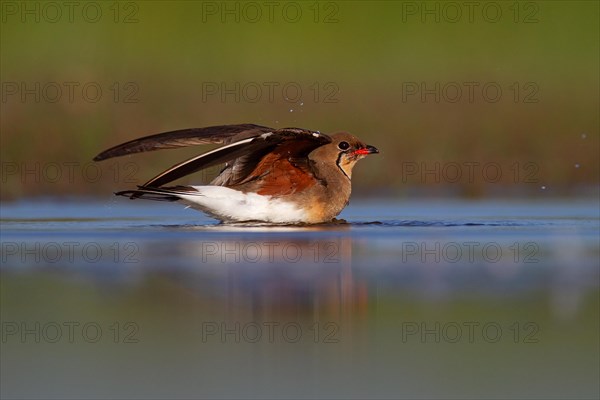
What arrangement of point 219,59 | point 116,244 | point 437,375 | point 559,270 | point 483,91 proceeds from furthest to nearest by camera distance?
point 219,59
point 483,91
point 116,244
point 559,270
point 437,375

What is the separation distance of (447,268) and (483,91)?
12153 millimetres

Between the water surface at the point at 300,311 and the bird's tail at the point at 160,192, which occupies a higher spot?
the bird's tail at the point at 160,192

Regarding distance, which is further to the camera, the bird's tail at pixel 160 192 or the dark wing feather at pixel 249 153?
the bird's tail at pixel 160 192

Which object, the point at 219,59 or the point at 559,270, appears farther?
the point at 219,59

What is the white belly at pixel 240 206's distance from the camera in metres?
12.3

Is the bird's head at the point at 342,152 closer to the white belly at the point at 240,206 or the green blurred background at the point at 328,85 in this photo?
the white belly at the point at 240,206

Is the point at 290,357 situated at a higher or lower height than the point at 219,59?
lower

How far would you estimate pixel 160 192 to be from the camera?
1206cm

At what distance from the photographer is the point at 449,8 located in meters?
26.0

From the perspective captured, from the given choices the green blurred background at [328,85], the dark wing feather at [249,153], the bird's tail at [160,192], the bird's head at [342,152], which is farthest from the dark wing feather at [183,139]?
the green blurred background at [328,85]

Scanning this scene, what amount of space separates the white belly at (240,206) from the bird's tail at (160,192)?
6 centimetres

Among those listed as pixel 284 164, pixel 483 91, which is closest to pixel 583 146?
pixel 483 91

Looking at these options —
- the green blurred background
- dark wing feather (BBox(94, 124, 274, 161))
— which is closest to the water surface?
dark wing feather (BBox(94, 124, 274, 161))

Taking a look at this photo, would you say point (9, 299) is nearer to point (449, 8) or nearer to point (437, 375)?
point (437, 375)
